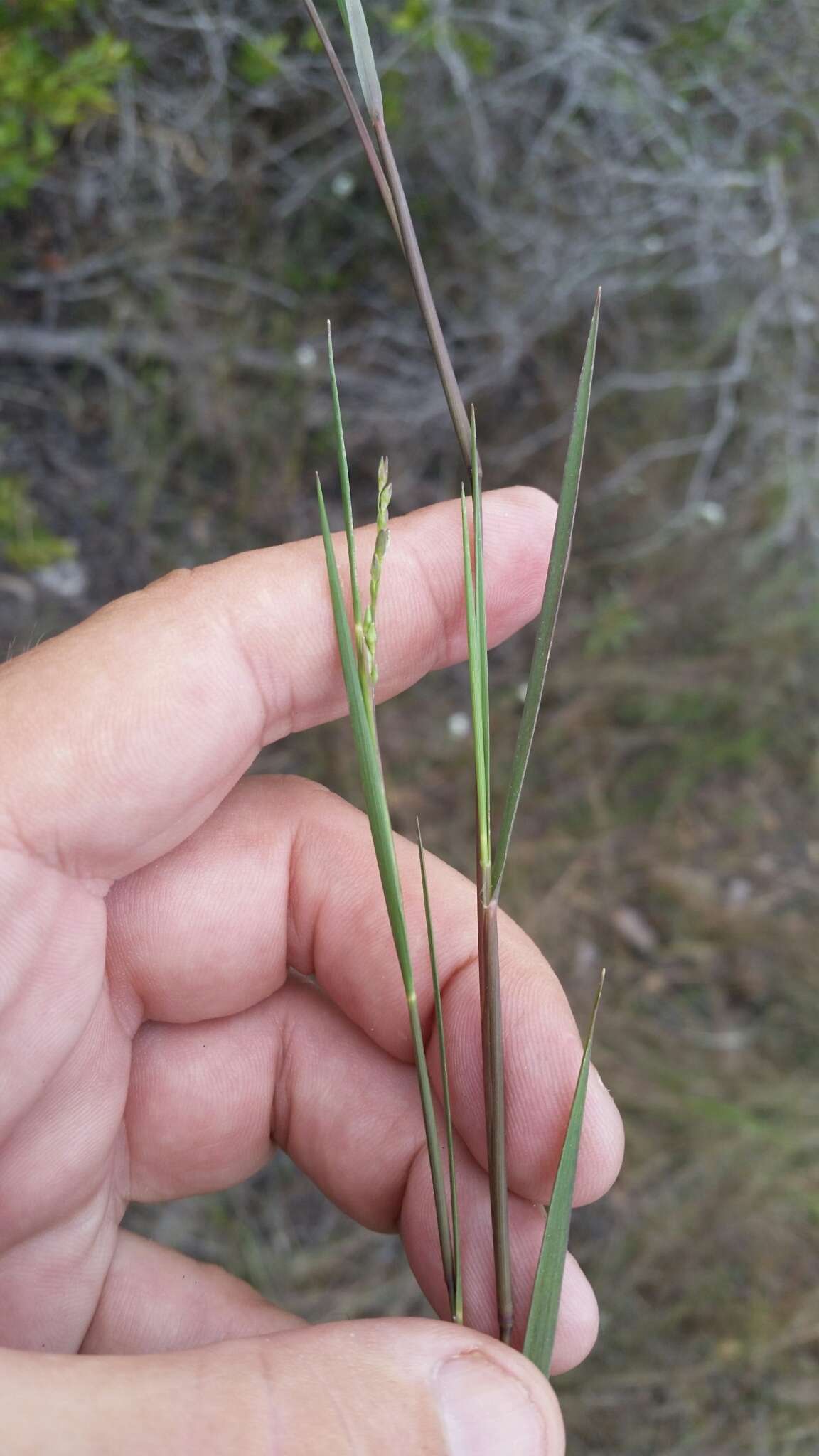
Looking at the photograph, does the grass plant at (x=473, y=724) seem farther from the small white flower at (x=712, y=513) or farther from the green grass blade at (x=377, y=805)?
the small white flower at (x=712, y=513)

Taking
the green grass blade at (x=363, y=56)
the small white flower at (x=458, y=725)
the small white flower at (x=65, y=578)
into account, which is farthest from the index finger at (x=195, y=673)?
the small white flower at (x=65, y=578)

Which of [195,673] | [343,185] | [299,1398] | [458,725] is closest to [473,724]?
[195,673]

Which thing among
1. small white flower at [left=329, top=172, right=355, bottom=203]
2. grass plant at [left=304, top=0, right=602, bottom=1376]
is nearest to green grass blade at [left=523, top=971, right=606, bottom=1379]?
grass plant at [left=304, top=0, right=602, bottom=1376]

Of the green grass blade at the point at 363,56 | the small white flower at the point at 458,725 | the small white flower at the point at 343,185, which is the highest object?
the green grass blade at the point at 363,56

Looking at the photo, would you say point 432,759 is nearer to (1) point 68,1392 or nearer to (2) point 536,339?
(2) point 536,339

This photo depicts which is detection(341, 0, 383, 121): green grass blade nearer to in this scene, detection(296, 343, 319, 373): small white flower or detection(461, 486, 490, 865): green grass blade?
detection(461, 486, 490, 865): green grass blade

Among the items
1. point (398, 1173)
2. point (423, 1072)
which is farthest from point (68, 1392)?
point (398, 1173)

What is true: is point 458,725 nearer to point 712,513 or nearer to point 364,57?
point 712,513
